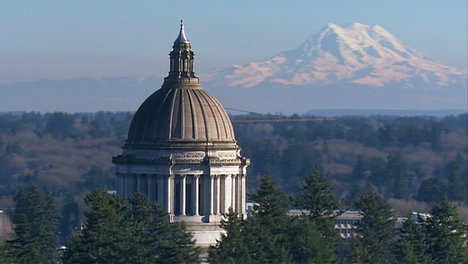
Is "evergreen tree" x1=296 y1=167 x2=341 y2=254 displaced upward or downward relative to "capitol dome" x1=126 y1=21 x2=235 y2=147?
downward

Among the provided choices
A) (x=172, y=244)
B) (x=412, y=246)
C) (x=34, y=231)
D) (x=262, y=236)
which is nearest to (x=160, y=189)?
(x=262, y=236)

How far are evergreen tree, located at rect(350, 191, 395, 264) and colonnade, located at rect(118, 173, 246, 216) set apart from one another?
23.9ft

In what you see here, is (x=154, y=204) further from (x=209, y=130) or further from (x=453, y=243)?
(x=453, y=243)

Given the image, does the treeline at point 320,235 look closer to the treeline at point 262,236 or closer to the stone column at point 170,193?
the treeline at point 262,236

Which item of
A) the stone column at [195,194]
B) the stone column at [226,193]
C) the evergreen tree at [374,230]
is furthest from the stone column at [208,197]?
the evergreen tree at [374,230]

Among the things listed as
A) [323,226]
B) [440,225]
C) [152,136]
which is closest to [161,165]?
[152,136]

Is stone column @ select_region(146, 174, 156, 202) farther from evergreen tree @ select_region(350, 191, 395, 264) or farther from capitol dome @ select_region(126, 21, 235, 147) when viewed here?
evergreen tree @ select_region(350, 191, 395, 264)

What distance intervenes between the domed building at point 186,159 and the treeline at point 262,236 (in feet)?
6.05

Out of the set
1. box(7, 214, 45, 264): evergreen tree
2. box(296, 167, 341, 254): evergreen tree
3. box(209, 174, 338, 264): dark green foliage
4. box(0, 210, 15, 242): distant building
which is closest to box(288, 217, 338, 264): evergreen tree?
box(209, 174, 338, 264): dark green foliage

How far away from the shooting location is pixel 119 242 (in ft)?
311

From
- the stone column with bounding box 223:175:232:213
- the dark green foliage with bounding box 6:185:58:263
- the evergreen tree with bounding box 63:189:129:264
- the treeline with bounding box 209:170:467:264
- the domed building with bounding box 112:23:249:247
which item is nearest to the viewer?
the evergreen tree with bounding box 63:189:129:264

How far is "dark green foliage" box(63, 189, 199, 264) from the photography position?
309ft

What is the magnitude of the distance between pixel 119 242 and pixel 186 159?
1172 cm

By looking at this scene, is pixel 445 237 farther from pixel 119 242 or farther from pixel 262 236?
pixel 119 242
